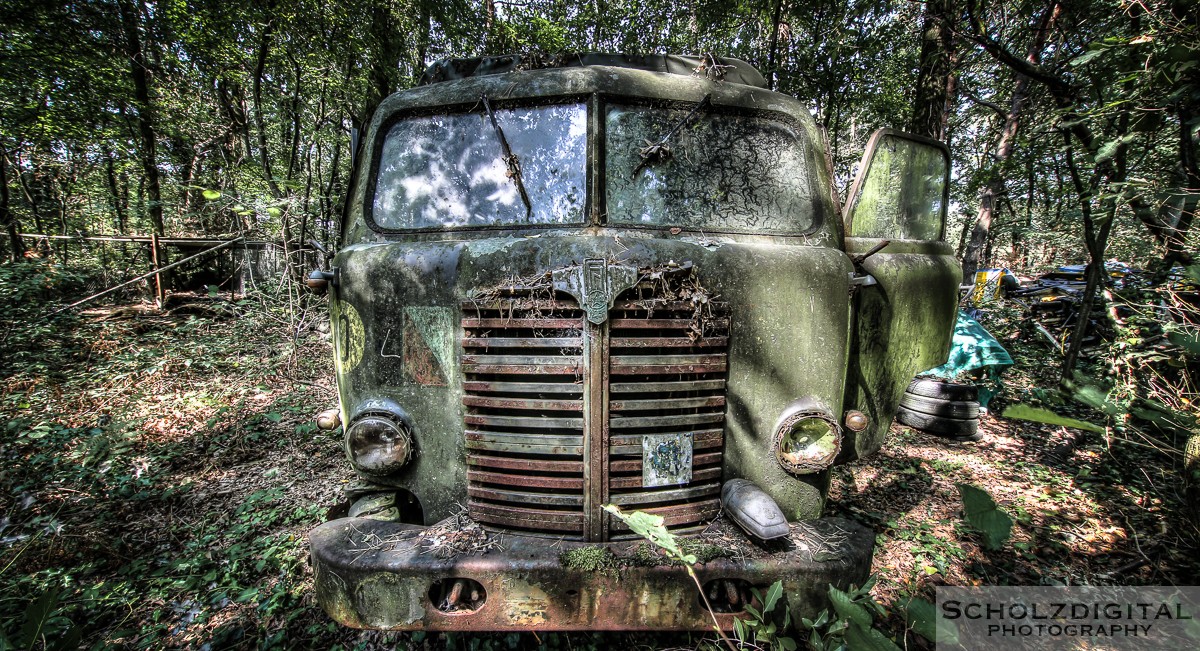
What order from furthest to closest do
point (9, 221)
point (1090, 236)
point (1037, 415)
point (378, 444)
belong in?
point (9, 221), point (1090, 236), point (378, 444), point (1037, 415)

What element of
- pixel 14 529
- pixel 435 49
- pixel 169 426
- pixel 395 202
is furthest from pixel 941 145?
pixel 435 49

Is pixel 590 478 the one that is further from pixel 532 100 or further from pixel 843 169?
pixel 843 169

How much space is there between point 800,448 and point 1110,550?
104 inches

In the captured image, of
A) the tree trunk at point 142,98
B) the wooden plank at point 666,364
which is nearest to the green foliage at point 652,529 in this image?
the wooden plank at point 666,364

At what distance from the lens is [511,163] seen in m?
2.34

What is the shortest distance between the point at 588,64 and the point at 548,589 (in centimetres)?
273

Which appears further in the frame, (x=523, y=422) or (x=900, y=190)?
(x=900, y=190)

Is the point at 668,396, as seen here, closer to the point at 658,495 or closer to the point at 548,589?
the point at 658,495

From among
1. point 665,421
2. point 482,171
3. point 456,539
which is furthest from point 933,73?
point 456,539

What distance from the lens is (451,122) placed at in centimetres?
249

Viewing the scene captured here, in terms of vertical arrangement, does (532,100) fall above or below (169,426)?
above

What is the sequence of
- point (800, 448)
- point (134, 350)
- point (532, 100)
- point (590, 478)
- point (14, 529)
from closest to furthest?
point (590, 478), point (800, 448), point (532, 100), point (14, 529), point (134, 350)

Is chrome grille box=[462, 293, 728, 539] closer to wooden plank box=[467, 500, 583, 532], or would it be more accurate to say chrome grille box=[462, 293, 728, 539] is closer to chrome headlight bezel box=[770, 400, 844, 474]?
wooden plank box=[467, 500, 583, 532]

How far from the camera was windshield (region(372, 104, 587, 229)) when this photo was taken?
2.30m
